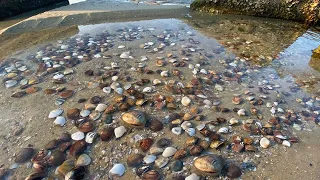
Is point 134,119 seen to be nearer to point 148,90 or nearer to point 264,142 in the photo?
point 148,90

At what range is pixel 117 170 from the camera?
8.46 ft

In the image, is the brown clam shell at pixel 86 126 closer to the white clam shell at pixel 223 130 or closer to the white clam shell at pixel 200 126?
the white clam shell at pixel 200 126

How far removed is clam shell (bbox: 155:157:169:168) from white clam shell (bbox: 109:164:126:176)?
0.35 metres

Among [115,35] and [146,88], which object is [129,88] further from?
[115,35]

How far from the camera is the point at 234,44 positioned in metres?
5.71

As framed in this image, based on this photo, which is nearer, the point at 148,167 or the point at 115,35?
the point at 148,167

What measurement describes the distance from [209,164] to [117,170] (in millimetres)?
917

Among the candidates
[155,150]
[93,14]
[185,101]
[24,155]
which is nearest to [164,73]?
[185,101]

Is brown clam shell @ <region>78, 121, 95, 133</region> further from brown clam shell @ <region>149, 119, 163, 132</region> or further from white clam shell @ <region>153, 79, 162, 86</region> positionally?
white clam shell @ <region>153, 79, 162, 86</region>

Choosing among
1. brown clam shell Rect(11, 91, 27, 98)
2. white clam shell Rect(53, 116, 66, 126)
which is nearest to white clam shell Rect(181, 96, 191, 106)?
white clam shell Rect(53, 116, 66, 126)

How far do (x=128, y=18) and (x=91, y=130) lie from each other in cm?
496

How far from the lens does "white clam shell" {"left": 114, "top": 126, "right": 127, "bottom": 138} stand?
2.99m

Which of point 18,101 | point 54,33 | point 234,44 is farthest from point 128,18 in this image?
point 18,101

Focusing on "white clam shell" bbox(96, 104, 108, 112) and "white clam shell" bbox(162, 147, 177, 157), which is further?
"white clam shell" bbox(96, 104, 108, 112)
